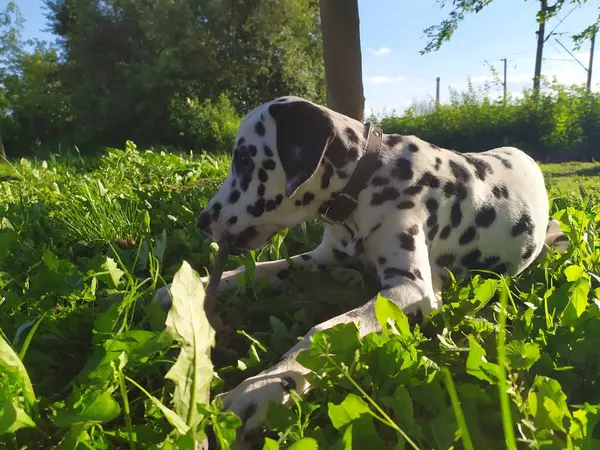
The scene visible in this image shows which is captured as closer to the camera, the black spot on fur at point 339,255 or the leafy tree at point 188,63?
the black spot on fur at point 339,255

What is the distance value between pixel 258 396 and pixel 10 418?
0.71 meters

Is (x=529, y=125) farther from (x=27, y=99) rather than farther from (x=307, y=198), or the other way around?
(x=27, y=99)

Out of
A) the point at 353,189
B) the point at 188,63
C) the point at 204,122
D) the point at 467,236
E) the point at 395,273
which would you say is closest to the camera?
the point at 395,273

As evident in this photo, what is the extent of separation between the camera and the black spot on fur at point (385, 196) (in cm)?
257

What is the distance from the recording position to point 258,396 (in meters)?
1.60

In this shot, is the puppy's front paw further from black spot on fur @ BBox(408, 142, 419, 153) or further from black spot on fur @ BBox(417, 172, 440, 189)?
black spot on fur @ BBox(408, 142, 419, 153)

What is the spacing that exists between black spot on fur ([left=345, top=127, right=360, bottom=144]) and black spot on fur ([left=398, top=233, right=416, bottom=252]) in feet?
1.83

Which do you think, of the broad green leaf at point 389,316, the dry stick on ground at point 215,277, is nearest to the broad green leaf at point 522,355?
the broad green leaf at point 389,316

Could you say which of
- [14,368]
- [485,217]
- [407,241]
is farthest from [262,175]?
[14,368]

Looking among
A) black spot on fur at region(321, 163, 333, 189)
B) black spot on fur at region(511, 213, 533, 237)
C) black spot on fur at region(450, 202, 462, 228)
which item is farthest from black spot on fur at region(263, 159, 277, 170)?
black spot on fur at region(511, 213, 533, 237)

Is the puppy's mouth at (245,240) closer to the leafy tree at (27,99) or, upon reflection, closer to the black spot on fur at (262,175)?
the black spot on fur at (262,175)

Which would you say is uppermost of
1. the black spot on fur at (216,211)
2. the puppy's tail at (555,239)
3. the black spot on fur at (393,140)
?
the black spot on fur at (393,140)

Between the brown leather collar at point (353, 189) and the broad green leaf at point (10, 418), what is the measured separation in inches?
68.2

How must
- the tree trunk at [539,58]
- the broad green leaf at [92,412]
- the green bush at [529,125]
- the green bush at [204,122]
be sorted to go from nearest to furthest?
the broad green leaf at [92,412] → the green bush at [529,125] → the tree trunk at [539,58] → the green bush at [204,122]
